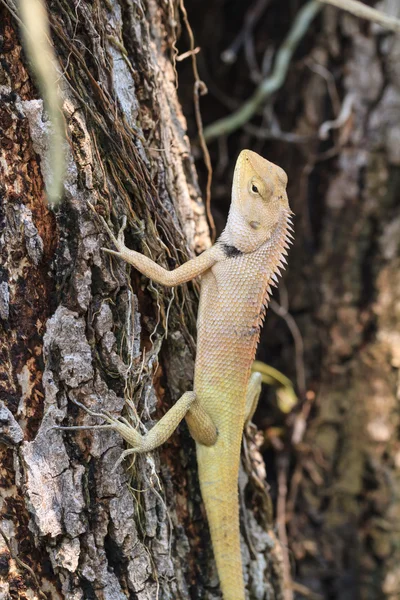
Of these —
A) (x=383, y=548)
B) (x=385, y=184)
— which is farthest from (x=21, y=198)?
(x=383, y=548)

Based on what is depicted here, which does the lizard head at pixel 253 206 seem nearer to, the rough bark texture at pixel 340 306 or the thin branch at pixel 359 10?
the thin branch at pixel 359 10

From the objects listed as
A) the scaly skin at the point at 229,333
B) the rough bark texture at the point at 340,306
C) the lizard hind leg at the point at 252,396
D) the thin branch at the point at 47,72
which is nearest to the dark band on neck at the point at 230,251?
the scaly skin at the point at 229,333

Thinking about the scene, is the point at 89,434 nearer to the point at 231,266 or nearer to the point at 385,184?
the point at 231,266

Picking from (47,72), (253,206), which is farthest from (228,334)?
(47,72)

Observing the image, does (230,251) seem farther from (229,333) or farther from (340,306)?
(340,306)

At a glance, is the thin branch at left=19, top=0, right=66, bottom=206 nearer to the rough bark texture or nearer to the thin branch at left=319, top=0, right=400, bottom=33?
the thin branch at left=319, top=0, right=400, bottom=33

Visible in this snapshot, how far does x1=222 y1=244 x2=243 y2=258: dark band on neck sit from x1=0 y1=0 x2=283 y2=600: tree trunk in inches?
16.0

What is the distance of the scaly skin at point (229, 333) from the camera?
2758mm

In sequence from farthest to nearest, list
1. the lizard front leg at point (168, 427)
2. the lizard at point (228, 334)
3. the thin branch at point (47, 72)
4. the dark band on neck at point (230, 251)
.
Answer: the dark band on neck at point (230, 251)
the lizard at point (228, 334)
the lizard front leg at point (168, 427)
the thin branch at point (47, 72)

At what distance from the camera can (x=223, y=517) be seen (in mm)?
2770

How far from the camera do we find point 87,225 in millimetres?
2340

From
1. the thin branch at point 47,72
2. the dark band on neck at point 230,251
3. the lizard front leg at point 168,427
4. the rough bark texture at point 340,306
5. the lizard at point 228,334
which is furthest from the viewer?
the rough bark texture at point 340,306

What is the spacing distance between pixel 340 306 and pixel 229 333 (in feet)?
7.31

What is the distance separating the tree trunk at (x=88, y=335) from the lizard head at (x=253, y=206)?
1.58ft
